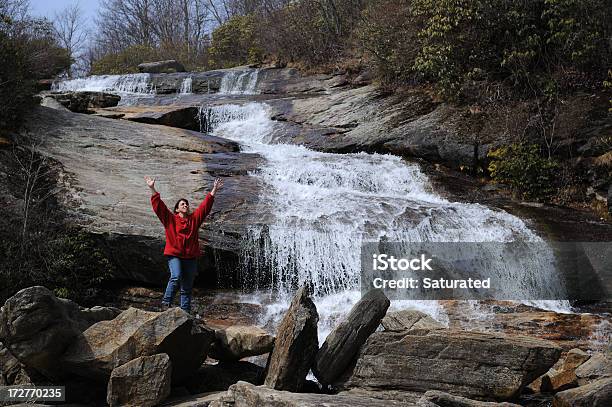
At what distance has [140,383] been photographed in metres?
5.00

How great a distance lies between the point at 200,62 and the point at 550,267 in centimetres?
2735

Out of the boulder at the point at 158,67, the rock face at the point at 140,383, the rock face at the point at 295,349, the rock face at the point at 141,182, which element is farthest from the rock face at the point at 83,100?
the rock face at the point at 295,349

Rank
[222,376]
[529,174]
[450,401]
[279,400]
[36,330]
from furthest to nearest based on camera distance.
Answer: [529,174]
[222,376]
[36,330]
[450,401]
[279,400]

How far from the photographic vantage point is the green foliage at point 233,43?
28.8m

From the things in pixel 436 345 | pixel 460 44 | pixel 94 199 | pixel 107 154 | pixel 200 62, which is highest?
pixel 200 62

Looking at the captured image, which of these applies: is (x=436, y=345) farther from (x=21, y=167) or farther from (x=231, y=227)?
(x=21, y=167)

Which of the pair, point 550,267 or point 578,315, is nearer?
point 578,315

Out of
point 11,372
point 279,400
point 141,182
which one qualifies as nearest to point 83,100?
point 141,182

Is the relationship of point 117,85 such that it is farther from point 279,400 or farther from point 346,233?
point 279,400

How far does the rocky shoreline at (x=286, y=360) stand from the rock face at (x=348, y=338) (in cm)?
1

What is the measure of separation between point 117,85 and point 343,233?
16.5 meters

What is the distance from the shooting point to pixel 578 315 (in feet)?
27.4

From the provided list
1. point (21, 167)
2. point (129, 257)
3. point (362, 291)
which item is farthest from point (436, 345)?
point (21, 167)

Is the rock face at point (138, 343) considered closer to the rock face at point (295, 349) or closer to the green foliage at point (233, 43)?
the rock face at point (295, 349)
